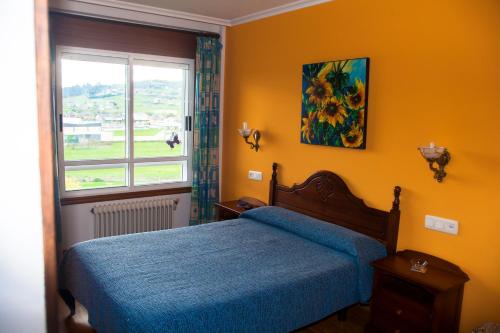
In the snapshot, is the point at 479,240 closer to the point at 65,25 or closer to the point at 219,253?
the point at 219,253

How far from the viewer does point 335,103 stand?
135 inches

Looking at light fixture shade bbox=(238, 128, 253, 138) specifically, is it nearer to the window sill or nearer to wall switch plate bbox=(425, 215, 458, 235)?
the window sill

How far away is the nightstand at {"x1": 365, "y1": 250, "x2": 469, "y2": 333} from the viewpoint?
97.0 inches

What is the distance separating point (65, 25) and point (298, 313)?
3.27m

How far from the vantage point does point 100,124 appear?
425 centimetres

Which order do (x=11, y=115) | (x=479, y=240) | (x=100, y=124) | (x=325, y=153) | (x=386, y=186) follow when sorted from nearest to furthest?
(x=11, y=115), (x=479, y=240), (x=386, y=186), (x=325, y=153), (x=100, y=124)

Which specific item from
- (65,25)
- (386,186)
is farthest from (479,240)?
(65,25)

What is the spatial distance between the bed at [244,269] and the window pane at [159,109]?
1.46 meters

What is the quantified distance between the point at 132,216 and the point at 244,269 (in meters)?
2.11

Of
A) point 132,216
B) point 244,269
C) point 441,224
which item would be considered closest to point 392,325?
point 441,224

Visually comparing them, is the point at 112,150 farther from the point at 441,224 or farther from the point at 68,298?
the point at 441,224

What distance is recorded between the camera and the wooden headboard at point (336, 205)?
3051mm

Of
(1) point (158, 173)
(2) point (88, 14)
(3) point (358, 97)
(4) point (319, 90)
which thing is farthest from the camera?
(1) point (158, 173)

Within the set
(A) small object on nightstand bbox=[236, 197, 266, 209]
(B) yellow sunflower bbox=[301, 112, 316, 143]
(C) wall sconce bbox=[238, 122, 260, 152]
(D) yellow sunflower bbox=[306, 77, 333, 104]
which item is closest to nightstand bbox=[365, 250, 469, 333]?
(B) yellow sunflower bbox=[301, 112, 316, 143]
